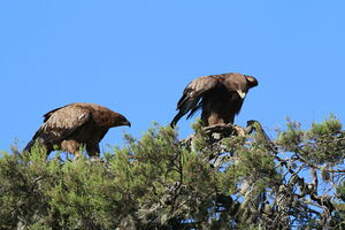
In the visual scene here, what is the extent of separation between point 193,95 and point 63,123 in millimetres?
1738

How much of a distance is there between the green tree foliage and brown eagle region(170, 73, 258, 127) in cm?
375

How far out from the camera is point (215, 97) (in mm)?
11445

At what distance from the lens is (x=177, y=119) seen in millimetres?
10938

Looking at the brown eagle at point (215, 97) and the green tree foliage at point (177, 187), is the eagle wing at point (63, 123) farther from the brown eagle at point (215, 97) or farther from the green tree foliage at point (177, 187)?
the green tree foliage at point (177, 187)

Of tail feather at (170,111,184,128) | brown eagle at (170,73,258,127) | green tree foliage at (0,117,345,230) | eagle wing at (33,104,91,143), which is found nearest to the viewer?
green tree foliage at (0,117,345,230)

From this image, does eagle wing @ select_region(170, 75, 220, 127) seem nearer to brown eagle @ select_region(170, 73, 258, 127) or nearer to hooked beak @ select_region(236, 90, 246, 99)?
brown eagle @ select_region(170, 73, 258, 127)

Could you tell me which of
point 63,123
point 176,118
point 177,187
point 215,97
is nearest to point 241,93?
point 215,97

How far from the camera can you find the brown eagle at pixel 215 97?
36.4 ft

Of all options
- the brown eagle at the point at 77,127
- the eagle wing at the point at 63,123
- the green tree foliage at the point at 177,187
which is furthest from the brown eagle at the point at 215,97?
the green tree foliage at the point at 177,187

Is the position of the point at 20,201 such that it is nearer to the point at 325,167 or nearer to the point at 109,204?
the point at 109,204

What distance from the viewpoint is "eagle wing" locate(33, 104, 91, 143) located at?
1130 cm

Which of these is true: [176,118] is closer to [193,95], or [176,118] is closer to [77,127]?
[193,95]

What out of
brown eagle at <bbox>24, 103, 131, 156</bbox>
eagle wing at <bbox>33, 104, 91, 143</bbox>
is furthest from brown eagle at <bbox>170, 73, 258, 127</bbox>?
eagle wing at <bbox>33, 104, 91, 143</bbox>

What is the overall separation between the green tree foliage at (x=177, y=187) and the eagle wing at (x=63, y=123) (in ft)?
12.9
